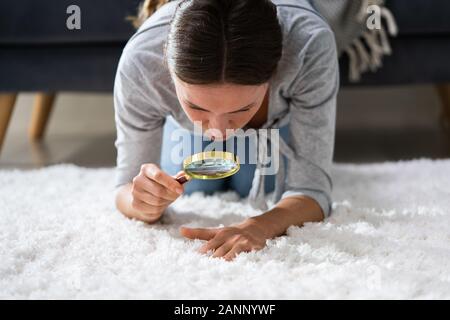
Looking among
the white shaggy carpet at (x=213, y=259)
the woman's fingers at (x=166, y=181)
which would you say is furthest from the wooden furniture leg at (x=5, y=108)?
the woman's fingers at (x=166, y=181)

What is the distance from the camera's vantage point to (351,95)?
7.16 ft

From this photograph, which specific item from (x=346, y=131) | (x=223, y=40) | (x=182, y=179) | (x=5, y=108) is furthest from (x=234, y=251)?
(x=346, y=131)

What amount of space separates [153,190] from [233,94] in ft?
0.61

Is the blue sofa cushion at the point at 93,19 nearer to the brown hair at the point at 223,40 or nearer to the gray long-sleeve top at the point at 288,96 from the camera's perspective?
the gray long-sleeve top at the point at 288,96

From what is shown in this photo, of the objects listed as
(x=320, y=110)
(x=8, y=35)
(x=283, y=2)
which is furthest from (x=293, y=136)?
(x=8, y=35)

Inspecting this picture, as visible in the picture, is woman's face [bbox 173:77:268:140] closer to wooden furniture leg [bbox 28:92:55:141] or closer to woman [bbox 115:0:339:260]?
woman [bbox 115:0:339:260]

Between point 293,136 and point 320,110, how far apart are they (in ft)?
0.22

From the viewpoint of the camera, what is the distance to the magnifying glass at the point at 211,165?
89 centimetres

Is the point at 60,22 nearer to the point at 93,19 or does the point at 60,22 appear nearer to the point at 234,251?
the point at 93,19

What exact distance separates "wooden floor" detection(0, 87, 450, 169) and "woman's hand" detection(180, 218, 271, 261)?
68 centimetres

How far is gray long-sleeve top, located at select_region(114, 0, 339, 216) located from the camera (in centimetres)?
96

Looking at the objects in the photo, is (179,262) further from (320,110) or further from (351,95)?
(351,95)
